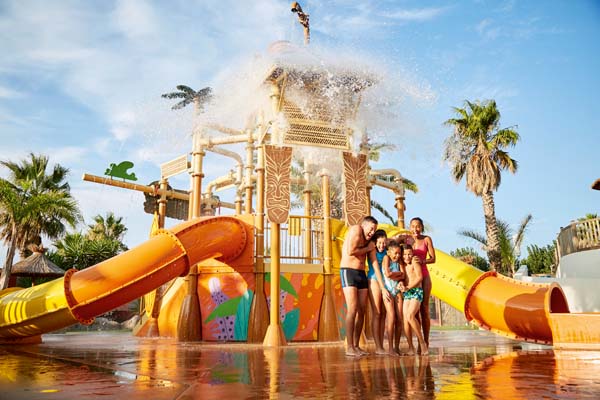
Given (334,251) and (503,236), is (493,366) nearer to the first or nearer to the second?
(334,251)

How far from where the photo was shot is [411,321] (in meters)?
5.85

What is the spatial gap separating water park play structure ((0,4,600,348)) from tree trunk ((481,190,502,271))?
48.5ft

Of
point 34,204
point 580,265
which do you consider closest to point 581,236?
point 580,265

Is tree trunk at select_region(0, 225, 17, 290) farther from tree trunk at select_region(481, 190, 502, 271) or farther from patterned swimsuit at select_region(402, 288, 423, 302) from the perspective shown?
tree trunk at select_region(481, 190, 502, 271)

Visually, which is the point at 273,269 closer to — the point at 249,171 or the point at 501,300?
the point at 501,300

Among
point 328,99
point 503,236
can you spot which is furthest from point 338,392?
point 503,236

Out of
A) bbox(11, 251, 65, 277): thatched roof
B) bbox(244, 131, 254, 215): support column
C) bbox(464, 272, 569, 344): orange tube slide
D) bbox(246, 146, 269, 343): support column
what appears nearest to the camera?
bbox(464, 272, 569, 344): orange tube slide

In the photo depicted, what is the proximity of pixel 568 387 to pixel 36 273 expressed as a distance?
80.1 feet

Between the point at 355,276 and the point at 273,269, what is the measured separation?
11.1 ft

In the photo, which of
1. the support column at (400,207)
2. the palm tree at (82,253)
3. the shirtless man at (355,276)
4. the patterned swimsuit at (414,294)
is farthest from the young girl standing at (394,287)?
the palm tree at (82,253)

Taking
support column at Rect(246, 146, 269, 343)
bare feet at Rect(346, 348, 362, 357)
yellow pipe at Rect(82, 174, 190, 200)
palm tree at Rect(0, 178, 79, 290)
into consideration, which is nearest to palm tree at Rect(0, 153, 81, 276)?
palm tree at Rect(0, 178, 79, 290)

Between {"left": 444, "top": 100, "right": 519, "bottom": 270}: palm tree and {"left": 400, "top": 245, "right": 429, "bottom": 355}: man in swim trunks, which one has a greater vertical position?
{"left": 444, "top": 100, "right": 519, "bottom": 270}: palm tree

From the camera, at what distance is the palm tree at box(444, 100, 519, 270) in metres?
24.3

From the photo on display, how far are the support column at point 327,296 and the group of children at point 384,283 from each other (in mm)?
4476
